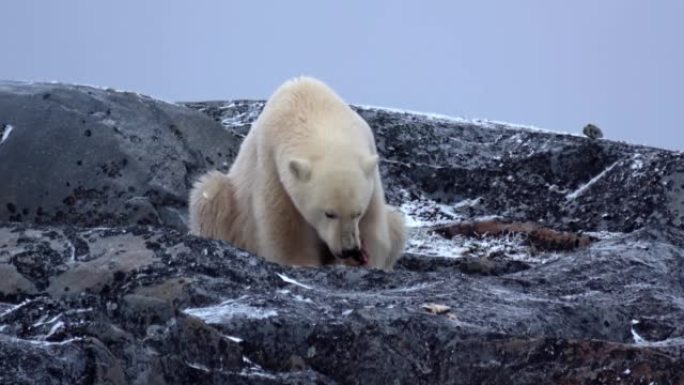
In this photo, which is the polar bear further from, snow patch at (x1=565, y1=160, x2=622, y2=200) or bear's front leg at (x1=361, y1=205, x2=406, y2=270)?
snow patch at (x1=565, y1=160, x2=622, y2=200)

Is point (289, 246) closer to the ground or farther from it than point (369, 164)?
closer to the ground

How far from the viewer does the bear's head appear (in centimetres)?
908

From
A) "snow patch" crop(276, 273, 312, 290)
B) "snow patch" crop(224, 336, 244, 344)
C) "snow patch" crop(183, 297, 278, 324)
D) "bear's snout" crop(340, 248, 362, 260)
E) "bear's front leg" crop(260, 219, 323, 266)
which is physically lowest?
"bear's front leg" crop(260, 219, 323, 266)

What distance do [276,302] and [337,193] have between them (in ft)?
12.3

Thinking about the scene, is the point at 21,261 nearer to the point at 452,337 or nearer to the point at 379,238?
the point at 452,337

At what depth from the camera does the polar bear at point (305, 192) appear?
361 inches

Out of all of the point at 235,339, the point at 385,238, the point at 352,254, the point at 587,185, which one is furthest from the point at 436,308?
the point at 587,185

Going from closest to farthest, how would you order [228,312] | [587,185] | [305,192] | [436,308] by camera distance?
1. [228,312]
2. [436,308]
3. [305,192]
4. [587,185]

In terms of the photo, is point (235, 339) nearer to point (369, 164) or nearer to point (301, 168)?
point (301, 168)

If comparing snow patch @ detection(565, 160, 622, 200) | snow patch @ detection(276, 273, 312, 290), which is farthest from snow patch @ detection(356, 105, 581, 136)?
snow patch @ detection(276, 273, 312, 290)

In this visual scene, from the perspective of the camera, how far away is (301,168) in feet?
30.1

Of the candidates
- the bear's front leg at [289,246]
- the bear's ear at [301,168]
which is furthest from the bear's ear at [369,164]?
the bear's front leg at [289,246]

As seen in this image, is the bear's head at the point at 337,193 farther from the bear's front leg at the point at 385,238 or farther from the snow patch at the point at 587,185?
the snow patch at the point at 587,185

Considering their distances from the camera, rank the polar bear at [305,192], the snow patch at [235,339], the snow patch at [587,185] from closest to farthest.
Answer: the snow patch at [235,339]
the polar bear at [305,192]
the snow patch at [587,185]
